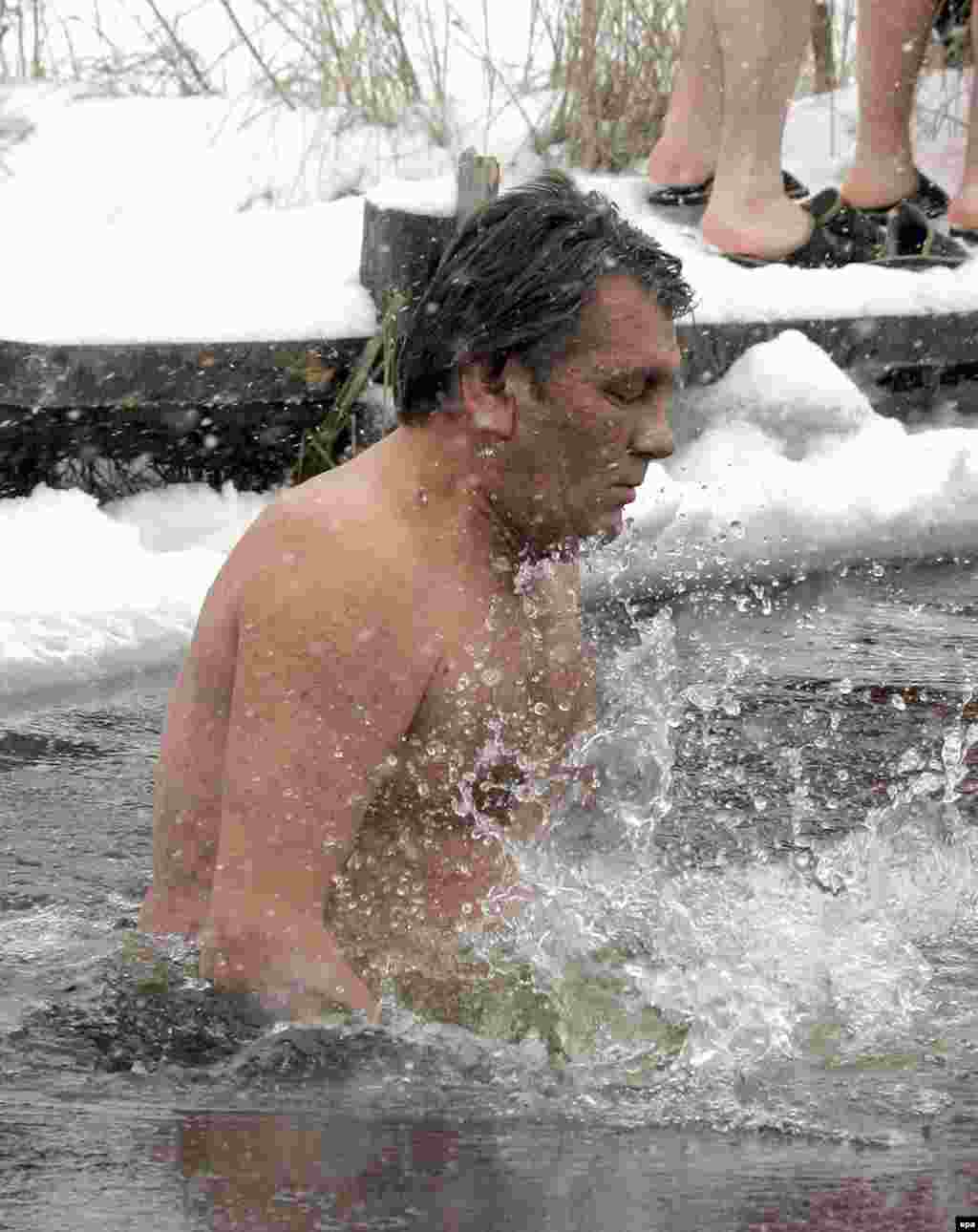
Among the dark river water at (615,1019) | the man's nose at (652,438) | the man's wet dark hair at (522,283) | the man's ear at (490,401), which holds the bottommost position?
the dark river water at (615,1019)

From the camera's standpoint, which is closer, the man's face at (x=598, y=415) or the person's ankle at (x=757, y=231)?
the man's face at (x=598, y=415)

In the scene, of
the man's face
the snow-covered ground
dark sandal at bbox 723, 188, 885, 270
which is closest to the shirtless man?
the man's face

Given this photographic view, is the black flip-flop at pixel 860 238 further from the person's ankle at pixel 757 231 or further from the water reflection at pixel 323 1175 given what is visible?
Answer: the water reflection at pixel 323 1175

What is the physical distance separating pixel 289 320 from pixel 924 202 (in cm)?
238

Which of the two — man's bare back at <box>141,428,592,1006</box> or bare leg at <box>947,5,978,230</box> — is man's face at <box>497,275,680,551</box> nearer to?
man's bare back at <box>141,428,592,1006</box>

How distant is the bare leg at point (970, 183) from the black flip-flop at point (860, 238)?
0.07 m

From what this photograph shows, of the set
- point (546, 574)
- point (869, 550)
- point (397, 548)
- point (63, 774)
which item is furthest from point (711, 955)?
point (869, 550)

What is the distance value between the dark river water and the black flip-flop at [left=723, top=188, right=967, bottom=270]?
8.02ft

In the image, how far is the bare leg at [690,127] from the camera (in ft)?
Result: 21.5

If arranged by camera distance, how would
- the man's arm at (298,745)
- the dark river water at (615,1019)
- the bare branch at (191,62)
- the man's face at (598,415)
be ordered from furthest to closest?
1. the bare branch at (191,62)
2. the man's face at (598,415)
3. the man's arm at (298,745)
4. the dark river water at (615,1019)

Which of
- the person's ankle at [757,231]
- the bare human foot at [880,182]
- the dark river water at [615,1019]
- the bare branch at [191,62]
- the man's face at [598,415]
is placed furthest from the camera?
the bare branch at [191,62]

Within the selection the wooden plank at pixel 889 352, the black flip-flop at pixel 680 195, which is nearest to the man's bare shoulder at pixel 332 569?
the wooden plank at pixel 889 352

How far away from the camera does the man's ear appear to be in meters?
2.56

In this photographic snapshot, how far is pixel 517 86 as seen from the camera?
753 centimetres
